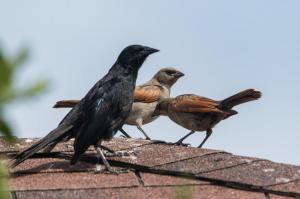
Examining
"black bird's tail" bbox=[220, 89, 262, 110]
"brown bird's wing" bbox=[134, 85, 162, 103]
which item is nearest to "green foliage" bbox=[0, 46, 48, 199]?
"black bird's tail" bbox=[220, 89, 262, 110]

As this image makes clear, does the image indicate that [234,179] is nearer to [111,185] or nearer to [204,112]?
[111,185]

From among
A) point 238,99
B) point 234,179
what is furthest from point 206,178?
point 238,99

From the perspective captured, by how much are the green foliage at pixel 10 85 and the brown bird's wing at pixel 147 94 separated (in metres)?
10.5

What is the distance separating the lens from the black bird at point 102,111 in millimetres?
5633

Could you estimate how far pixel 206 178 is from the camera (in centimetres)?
413

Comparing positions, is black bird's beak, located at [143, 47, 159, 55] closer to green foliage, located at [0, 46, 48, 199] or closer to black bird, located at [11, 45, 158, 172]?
black bird, located at [11, 45, 158, 172]

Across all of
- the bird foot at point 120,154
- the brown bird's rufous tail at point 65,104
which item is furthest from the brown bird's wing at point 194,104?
the bird foot at point 120,154

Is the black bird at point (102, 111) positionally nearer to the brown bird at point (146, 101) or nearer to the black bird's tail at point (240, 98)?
the black bird's tail at point (240, 98)

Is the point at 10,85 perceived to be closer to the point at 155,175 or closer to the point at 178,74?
the point at 155,175

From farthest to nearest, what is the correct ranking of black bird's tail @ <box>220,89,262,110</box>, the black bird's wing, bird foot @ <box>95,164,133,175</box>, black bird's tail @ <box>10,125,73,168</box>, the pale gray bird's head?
the pale gray bird's head
black bird's tail @ <box>220,89,262,110</box>
the black bird's wing
black bird's tail @ <box>10,125,73,168</box>
bird foot @ <box>95,164,133,175</box>

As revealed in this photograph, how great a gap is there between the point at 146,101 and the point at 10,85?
34.8ft

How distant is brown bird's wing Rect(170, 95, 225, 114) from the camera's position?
9.98m

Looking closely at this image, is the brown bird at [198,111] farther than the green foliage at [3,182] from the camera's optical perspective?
Yes

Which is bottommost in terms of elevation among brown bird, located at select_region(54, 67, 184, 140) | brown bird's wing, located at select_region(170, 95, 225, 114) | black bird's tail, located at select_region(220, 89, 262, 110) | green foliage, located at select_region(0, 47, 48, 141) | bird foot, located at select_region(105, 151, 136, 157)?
brown bird, located at select_region(54, 67, 184, 140)
